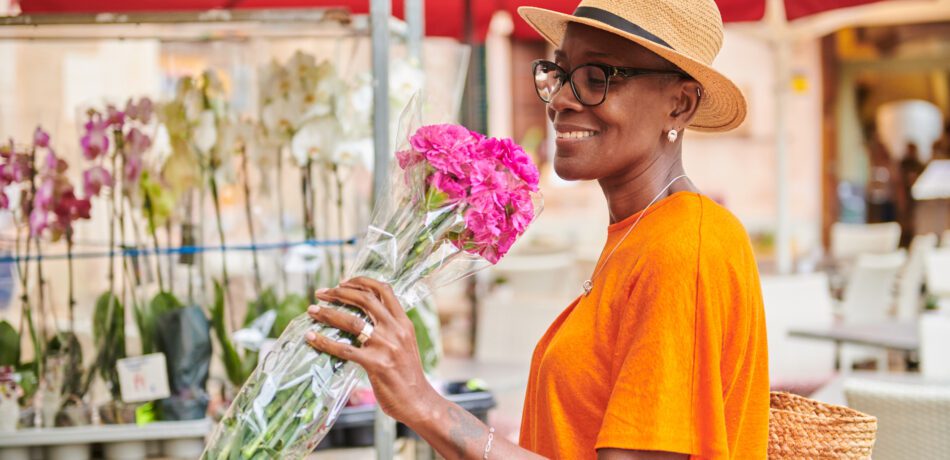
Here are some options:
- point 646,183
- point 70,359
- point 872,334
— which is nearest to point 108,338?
point 70,359

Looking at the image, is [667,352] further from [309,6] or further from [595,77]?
[309,6]

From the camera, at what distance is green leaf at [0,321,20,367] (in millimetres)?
2711

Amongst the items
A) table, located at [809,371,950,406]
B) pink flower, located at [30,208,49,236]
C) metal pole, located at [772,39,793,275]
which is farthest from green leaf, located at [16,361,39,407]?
metal pole, located at [772,39,793,275]

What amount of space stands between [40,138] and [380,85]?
970 mm

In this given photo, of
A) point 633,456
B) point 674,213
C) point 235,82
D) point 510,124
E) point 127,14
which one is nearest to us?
point 633,456

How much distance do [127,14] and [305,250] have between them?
0.78 m

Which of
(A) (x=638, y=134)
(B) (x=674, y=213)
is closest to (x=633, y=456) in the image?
(B) (x=674, y=213)

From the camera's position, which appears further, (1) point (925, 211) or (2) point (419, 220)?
(1) point (925, 211)

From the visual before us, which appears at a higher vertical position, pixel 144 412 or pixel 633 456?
pixel 633 456

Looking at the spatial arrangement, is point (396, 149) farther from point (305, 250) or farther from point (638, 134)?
point (305, 250)

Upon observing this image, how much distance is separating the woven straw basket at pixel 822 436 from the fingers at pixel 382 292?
2.09 ft

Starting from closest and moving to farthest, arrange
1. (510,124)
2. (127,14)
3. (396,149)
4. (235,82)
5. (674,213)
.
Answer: (674,213) < (396,149) < (127,14) < (235,82) < (510,124)

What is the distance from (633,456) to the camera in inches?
48.3

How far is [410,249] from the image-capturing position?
144cm
